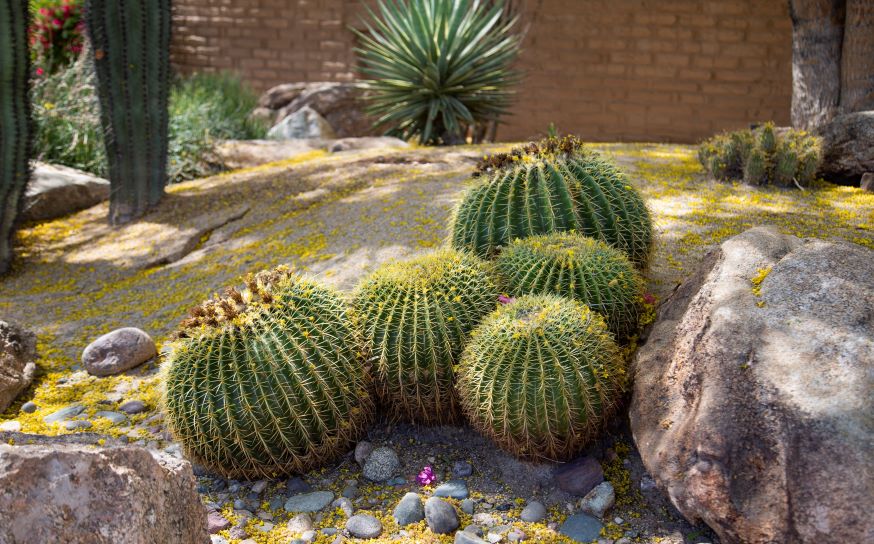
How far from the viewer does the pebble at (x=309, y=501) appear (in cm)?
295

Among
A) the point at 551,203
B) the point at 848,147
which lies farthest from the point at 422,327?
the point at 848,147

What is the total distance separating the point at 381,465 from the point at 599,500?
86 centimetres

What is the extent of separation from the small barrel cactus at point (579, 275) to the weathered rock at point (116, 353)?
6.59ft

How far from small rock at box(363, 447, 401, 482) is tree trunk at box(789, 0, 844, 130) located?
451 cm

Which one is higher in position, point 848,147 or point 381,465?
point 848,147

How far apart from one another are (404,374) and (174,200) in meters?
4.16

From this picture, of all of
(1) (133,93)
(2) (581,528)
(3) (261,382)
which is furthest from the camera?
(1) (133,93)

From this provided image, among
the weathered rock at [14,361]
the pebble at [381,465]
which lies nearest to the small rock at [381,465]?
the pebble at [381,465]

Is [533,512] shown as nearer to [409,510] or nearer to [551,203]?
[409,510]

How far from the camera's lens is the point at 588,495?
9.44ft

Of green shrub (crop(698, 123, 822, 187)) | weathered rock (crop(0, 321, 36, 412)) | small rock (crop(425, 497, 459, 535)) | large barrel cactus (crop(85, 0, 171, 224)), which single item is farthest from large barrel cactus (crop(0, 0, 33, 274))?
green shrub (crop(698, 123, 822, 187))

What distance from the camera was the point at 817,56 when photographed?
5949 mm

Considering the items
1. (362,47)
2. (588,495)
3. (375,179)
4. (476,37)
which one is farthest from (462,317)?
(362,47)

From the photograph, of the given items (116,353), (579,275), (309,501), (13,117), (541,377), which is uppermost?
(13,117)
